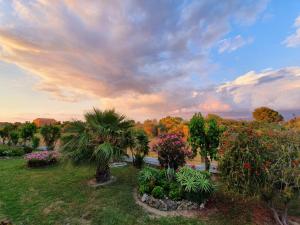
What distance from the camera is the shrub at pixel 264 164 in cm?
375

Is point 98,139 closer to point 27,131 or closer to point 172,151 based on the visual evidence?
point 172,151

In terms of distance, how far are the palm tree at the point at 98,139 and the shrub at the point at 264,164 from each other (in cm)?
353

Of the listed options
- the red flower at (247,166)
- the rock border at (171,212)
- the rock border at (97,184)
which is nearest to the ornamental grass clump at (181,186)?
the rock border at (171,212)

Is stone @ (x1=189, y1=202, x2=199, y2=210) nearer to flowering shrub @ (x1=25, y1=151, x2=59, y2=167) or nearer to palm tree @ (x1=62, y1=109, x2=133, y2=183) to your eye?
palm tree @ (x1=62, y1=109, x2=133, y2=183)

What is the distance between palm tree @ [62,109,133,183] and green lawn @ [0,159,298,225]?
0.93 metres

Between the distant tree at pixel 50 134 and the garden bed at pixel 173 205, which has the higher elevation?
the distant tree at pixel 50 134

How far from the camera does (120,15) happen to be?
8133mm

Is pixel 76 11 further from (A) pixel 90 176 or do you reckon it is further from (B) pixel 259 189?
(B) pixel 259 189

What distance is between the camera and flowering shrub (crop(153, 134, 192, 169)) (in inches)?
271

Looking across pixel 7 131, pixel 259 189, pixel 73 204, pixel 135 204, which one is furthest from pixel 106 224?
pixel 7 131

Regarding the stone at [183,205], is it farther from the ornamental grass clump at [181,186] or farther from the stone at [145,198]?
the stone at [145,198]

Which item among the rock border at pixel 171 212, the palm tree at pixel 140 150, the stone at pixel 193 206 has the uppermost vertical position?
the palm tree at pixel 140 150

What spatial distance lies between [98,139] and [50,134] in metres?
10.8

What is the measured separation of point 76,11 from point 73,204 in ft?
23.3
